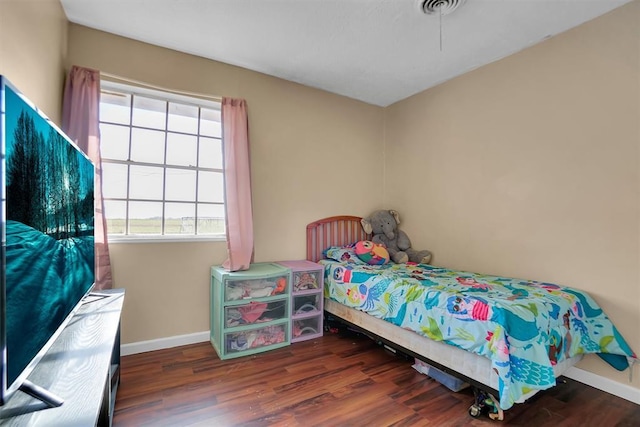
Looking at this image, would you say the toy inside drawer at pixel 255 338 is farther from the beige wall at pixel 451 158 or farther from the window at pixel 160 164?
the window at pixel 160 164

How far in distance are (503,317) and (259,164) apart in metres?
2.26

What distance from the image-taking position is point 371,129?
3646mm

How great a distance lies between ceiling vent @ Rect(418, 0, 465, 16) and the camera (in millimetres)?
1883

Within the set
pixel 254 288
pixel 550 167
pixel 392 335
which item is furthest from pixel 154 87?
pixel 550 167

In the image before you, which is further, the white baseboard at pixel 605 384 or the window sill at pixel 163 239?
the window sill at pixel 163 239

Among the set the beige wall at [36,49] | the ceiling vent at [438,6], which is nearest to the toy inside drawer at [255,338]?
the beige wall at [36,49]

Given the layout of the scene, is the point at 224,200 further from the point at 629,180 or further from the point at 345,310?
the point at 629,180

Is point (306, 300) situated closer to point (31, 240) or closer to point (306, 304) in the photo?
point (306, 304)

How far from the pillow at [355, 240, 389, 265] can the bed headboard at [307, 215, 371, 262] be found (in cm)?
35

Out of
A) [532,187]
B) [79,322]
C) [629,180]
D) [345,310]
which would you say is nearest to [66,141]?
[79,322]

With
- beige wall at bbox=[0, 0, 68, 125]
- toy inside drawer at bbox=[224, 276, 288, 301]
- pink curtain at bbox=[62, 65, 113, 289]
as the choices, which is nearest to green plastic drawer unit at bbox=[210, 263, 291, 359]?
toy inside drawer at bbox=[224, 276, 288, 301]

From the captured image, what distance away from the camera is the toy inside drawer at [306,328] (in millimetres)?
2670

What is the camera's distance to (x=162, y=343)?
2.46 m

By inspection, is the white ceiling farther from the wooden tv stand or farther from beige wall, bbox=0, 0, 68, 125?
the wooden tv stand
